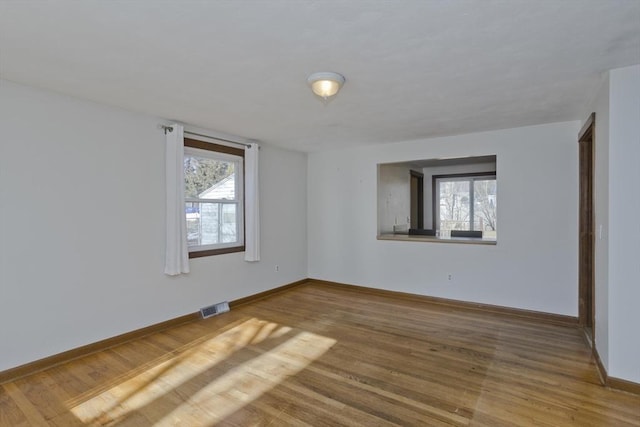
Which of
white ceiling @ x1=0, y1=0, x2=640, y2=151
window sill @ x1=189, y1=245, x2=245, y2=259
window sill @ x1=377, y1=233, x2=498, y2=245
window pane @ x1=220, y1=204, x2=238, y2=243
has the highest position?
white ceiling @ x1=0, y1=0, x2=640, y2=151

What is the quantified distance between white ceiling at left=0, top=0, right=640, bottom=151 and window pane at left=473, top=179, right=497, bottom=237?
3.30m

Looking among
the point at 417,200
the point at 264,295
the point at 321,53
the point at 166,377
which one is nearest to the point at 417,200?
the point at 417,200

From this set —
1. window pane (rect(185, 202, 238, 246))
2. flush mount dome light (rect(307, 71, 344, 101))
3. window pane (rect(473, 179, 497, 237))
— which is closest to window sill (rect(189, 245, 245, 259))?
window pane (rect(185, 202, 238, 246))

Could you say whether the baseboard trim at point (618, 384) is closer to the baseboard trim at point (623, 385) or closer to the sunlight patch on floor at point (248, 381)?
the baseboard trim at point (623, 385)

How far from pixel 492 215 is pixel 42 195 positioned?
7134mm

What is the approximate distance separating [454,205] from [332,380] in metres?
5.58

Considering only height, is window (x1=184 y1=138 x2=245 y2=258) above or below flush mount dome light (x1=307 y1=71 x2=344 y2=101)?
below

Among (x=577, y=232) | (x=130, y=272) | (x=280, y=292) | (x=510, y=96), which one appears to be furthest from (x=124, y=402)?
(x=577, y=232)

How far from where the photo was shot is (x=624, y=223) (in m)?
2.46

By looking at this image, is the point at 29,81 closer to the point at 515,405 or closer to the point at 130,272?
the point at 130,272

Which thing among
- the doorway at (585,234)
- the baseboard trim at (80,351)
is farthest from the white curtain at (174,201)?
the doorway at (585,234)

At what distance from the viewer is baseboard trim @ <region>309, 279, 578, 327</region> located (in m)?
3.98

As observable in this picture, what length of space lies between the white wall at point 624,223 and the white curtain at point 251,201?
394 cm

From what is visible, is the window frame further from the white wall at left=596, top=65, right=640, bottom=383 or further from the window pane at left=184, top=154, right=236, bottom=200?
the window pane at left=184, top=154, right=236, bottom=200
